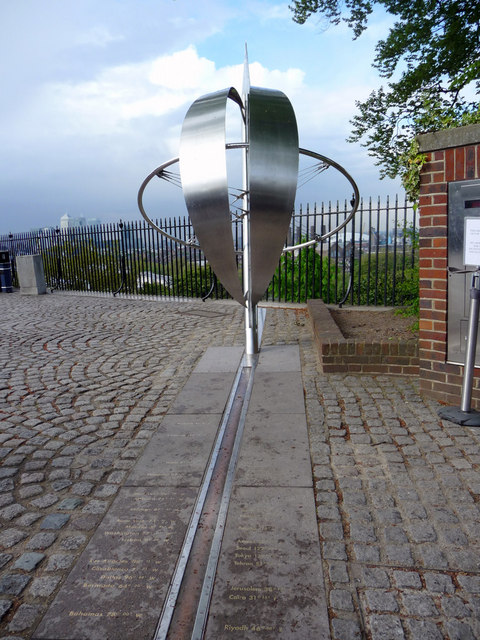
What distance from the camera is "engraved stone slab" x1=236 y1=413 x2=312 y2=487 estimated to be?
3.30 metres

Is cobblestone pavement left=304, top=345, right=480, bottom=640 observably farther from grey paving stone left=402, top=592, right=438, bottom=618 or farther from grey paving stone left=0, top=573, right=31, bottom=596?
grey paving stone left=0, top=573, right=31, bottom=596

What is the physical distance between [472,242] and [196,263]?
10095 mm

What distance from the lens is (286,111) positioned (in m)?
5.32

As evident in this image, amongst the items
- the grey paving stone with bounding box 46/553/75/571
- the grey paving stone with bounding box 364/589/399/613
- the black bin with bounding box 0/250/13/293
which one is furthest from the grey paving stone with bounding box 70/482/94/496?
the black bin with bounding box 0/250/13/293

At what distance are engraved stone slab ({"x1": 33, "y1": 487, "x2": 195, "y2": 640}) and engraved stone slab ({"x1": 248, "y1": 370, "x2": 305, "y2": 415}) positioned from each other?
5.35 feet

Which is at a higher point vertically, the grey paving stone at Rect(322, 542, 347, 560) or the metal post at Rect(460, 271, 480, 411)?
the metal post at Rect(460, 271, 480, 411)

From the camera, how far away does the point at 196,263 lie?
13.7m

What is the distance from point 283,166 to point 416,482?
135 inches

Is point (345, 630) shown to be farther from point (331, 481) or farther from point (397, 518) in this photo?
point (331, 481)

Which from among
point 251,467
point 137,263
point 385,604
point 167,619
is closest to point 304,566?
point 385,604

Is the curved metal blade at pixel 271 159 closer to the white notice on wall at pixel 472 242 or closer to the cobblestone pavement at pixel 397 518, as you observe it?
the white notice on wall at pixel 472 242

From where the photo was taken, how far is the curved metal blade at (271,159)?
17.0 feet

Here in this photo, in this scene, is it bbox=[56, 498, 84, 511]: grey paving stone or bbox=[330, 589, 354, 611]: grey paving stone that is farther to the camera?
bbox=[56, 498, 84, 511]: grey paving stone

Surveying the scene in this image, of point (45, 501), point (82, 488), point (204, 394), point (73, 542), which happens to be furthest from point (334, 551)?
point (204, 394)
